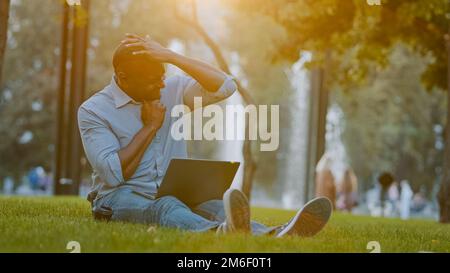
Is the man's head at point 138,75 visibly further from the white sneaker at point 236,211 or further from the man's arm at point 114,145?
Result: the white sneaker at point 236,211

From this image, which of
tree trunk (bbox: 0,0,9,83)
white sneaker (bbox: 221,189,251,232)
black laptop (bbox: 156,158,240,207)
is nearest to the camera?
white sneaker (bbox: 221,189,251,232)

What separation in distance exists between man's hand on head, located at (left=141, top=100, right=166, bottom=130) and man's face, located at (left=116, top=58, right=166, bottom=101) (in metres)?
0.06

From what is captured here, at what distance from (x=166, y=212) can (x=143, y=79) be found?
96 centimetres

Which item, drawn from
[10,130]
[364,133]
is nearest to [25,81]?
[10,130]

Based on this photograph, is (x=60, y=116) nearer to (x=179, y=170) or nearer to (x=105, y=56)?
(x=179, y=170)

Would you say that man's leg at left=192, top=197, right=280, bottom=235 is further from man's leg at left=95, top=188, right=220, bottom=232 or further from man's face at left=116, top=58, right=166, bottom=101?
man's face at left=116, top=58, right=166, bottom=101

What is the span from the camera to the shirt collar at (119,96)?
240 inches

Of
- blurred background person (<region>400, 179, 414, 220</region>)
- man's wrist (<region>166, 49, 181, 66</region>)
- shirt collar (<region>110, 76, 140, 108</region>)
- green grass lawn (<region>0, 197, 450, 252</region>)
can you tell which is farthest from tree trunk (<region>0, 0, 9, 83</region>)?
blurred background person (<region>400, 179, 414, 220</region>)

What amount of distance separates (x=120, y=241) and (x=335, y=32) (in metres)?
10.2

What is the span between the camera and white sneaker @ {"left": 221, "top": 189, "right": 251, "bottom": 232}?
513cm

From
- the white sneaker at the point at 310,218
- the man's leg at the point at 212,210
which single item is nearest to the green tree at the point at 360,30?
the man's leg at the point at 212,210
